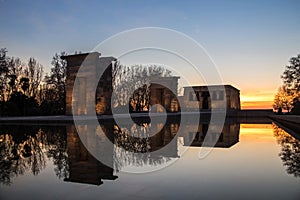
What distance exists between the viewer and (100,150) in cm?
685

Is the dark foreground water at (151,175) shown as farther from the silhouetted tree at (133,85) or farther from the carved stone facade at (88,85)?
the silhouetted tree at (133,85)

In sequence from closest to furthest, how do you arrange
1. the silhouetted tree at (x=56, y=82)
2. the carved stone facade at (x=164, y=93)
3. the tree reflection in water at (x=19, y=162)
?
1. the tree reflection in water at (x=19, y=162)
2. the silhouetted tree at (x=56, y=82)
3. the carved stone facade at (x=164, y=93)

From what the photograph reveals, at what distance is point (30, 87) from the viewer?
125 ft

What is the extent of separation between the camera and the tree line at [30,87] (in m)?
29.5

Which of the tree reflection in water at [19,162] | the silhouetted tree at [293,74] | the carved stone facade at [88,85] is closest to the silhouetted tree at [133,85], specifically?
the carved stone facade at [88,85]

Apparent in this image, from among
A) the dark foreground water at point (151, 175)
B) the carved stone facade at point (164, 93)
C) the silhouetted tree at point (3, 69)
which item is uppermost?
the silhouetted tree at point (3, 69)

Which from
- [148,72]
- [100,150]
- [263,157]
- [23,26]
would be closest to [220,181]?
[263,157]

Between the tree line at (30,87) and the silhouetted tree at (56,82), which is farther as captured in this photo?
the silhouetted tree at (56,82)

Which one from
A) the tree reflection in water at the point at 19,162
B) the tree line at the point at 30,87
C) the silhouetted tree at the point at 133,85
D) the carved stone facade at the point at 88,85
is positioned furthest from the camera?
the silhouetted tree at the point at 133,85

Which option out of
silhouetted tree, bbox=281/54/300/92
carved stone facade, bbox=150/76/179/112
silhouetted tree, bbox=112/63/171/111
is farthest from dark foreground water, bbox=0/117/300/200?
silhouetted tree, bbox=112/63/171/111

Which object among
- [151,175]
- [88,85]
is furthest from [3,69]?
[151,175]

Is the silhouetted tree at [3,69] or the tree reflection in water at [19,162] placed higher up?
the silhouetted tree at [3,69]

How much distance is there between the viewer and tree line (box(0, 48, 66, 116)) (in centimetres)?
2952

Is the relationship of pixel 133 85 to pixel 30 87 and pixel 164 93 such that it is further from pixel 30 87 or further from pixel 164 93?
pixel 30 87
